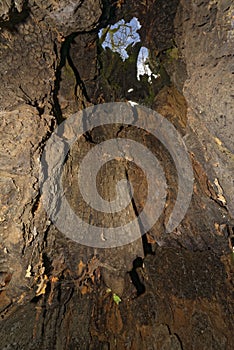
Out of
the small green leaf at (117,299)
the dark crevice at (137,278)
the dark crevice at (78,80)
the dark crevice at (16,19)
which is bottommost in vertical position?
the small green leaf at (117,299)

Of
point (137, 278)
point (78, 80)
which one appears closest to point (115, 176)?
point (78, 80)

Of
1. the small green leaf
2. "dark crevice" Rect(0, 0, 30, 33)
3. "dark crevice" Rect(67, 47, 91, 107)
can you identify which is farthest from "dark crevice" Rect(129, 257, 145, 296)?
"dark crevice" Rect(0, 0, 30, 33)

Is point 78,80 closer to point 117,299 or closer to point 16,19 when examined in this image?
point 16,19

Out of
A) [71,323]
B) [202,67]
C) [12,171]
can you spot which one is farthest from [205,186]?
[71,323]

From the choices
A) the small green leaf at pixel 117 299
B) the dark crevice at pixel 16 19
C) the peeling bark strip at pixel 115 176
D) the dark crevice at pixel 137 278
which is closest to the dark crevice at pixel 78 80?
the peeling bark strip at pixel 115 176

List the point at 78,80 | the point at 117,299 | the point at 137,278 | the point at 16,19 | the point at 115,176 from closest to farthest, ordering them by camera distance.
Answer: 1. the point at 16,19
2. the point at 78,80
3. the point at 115,176
4. the point at 117,299
5. the point at 137,278

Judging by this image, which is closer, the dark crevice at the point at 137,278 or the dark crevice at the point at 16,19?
the dark crevice at the point at 16,19

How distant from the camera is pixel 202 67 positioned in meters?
1.68

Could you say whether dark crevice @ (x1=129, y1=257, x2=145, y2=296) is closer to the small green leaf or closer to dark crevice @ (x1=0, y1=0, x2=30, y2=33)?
the small green leaf

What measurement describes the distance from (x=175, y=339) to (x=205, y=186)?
2762 millimetres

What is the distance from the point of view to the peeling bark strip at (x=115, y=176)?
4.93ft

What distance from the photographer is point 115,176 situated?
9.59ft

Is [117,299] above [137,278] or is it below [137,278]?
below

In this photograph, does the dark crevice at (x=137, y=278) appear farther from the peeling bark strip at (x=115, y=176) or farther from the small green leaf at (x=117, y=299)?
the small green leaf at (x=117, y=299)
